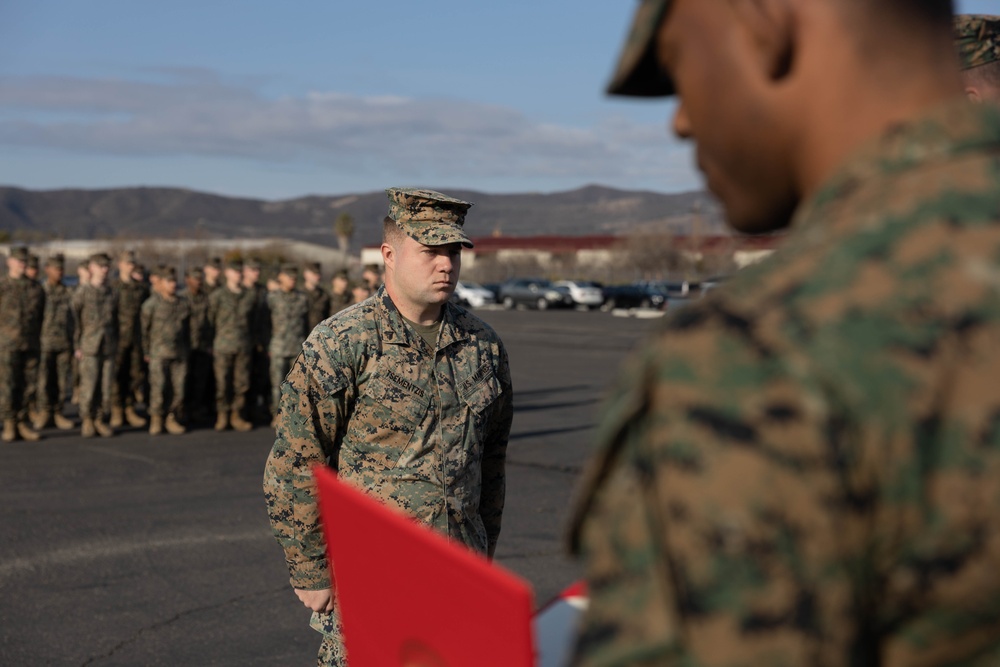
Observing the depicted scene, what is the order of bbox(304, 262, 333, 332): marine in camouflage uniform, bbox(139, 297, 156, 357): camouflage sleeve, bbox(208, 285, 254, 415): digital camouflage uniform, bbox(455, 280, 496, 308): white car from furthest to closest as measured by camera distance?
1. bbox(455, 280, 496, 308): white car
2. bbox(304, 262, 333, 332): marine in camouflage uniform
3. bbox(208, 285, 254, 415): digital camouflage uniform
4. bbox(139, 297, 156, 357): camouflage sleeve

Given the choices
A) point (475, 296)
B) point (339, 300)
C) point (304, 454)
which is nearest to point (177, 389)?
point (339, 300)

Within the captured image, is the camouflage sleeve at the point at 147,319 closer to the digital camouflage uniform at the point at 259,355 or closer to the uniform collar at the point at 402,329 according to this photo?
the digital camouflage uniform at the point at 259,355

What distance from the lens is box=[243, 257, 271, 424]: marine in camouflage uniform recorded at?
15.0 m

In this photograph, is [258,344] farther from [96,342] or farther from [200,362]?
[96,342]

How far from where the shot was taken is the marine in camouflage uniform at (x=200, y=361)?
1476 cm

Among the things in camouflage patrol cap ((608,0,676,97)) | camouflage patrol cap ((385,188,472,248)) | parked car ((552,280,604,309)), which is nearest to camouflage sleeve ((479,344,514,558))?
camouflage patrol cap ((385,188,472,248))

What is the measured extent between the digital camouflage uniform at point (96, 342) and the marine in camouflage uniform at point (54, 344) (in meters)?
0.20

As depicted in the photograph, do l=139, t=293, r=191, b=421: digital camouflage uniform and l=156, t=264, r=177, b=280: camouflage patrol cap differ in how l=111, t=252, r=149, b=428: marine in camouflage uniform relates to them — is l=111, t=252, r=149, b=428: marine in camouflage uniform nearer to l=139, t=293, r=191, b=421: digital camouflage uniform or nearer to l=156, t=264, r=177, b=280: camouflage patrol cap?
l=139, t=293, r=191, b=421: digital camouflage uniform

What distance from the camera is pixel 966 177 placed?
39.3 inches

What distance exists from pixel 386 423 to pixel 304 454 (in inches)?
11.2

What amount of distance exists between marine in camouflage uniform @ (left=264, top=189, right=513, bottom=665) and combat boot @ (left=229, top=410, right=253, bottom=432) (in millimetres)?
10486

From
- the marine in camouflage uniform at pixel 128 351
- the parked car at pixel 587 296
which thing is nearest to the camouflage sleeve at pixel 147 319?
the marine in camouflage uniform at pixel 128 351

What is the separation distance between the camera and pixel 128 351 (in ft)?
48.1

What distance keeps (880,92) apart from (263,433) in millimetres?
13109
